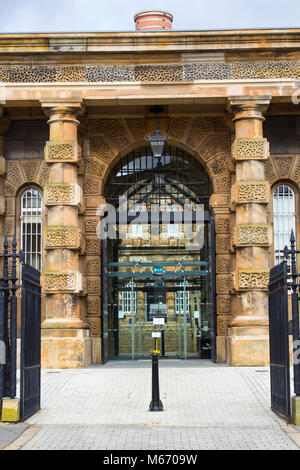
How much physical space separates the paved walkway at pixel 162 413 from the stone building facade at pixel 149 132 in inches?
76.6

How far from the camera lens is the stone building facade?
19500 mm

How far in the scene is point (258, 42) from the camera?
2005 cm

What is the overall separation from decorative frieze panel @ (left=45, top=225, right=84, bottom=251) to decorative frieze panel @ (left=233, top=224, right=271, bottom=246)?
4084mm

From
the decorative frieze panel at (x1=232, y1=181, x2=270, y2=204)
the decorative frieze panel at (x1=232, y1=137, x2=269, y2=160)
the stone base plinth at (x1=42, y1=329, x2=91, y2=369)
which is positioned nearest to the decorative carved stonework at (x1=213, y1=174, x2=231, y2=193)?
the decorative frieze panel at (x1=232, y1=137, x2=269, y2=160)

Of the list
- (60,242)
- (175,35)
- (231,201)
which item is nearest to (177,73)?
(175,35)

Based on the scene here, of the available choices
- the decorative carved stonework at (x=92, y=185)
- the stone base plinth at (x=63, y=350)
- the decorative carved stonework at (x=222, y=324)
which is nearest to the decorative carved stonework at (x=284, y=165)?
the decorative carved stonework at (x=222, y=324)

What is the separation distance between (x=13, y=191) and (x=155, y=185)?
13.0ft

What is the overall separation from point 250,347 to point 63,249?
5.17 meters

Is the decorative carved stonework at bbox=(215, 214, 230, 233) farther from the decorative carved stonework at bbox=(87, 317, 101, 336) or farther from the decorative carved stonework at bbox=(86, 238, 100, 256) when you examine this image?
the decorative carved stonework at bbox=(87, 317, 101, 336)

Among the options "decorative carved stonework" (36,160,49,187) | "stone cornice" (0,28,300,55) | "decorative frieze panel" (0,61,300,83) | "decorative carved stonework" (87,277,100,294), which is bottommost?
"decorative carved stonework" (87,277,100,294)

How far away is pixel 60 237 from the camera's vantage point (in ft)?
64.5

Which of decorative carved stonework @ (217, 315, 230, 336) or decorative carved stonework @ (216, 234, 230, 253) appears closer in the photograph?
decorative carved stonework @ (217, 315, 230, 336)

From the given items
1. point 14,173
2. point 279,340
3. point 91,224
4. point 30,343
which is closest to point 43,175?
point 14,173

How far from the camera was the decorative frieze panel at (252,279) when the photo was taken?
1942cm
